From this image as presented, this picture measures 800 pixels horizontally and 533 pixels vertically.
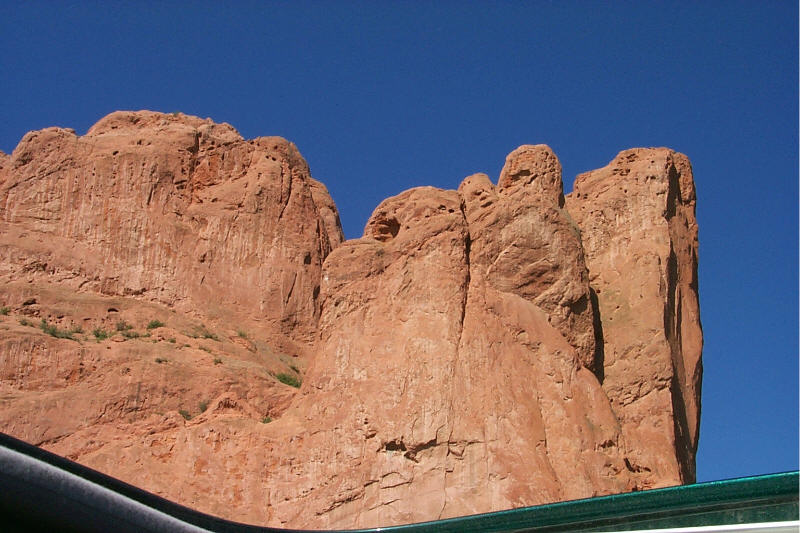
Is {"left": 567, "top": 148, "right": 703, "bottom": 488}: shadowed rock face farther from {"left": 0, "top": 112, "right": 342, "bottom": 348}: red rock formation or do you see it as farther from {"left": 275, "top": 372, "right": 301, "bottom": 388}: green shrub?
{"left": 0, "top": 112, "right": 342, "bottom": 348}: red rock formation

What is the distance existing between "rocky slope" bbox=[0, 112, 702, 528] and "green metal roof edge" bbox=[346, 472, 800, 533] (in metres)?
16.8

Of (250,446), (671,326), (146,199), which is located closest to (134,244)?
(146,199)

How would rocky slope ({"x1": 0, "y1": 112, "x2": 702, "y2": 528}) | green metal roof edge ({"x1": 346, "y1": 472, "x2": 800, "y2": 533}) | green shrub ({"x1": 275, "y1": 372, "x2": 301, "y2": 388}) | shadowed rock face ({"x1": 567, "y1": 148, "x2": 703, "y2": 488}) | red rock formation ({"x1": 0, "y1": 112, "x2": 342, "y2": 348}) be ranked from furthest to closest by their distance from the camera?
red rock formation ({"x1": 0, "y1": 112, "x2": 342, "y2": 348}) → green shrub ({"x1": 275, "y1": 372, "x2": 301, "y2": 388}) → shadowed rock face ({"x1": 567, "y1": 148, "x2": 703, "y2": 488}) → rocky slope ({"x1": 0, "y1": 112, "x2": 702, "y2": 528}) → green metal roof edge ({"x1": 346, "y1": 472, "x2": 800, "y2": 533})

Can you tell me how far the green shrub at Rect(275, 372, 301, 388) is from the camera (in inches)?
1380

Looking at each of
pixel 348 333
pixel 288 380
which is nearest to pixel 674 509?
pixel 348 333

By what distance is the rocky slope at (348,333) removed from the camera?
94.2 ft

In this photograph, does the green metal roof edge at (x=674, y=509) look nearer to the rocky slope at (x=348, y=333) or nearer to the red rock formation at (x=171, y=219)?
the rocky slope at (x=348, y=333)

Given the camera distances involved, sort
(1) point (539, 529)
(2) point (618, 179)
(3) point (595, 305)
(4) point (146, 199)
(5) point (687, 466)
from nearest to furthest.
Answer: (1) point (539, 529) → (5) point (687, 466) → (3) point (595, 305) → (2) point (618, 179) → (4) point (146, 199)

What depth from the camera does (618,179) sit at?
36375mm

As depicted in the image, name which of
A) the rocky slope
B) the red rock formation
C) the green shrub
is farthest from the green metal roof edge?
the red rock formation

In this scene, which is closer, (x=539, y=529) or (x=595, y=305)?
(x=539, y=529)

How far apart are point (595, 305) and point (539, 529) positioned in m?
24.2

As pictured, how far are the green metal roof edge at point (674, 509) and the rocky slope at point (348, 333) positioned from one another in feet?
55.2

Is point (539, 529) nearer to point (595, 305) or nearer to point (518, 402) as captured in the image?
point (518, 402)
